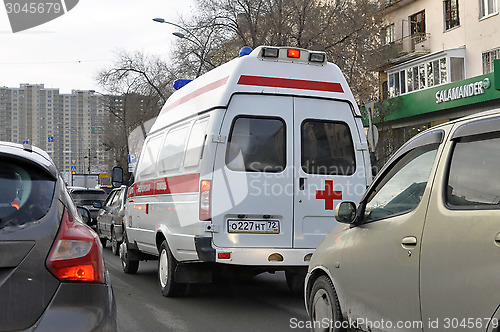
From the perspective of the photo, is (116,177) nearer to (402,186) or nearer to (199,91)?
(199,91)

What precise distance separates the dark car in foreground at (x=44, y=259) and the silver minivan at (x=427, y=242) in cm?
173

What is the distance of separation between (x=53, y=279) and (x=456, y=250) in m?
2.08

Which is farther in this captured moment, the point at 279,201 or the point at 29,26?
the point at 29,26

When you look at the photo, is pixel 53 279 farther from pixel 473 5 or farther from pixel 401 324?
pixel 473 5

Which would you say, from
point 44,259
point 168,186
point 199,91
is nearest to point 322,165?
point 199,91

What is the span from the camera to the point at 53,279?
121 inches

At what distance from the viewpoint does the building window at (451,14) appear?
2952 centimetres

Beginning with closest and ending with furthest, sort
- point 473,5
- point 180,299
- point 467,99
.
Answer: point 180,299
point 467,99
point 473,5

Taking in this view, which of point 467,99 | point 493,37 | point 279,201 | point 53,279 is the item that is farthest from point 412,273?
point 493,37

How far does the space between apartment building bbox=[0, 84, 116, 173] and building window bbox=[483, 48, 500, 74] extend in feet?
211

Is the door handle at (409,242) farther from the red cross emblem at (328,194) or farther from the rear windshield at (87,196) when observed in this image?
the rear windshield at (87,196)

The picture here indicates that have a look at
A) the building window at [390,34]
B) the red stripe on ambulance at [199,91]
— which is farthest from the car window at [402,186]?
the building window at [390,34]

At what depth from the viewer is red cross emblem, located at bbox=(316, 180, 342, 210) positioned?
7.20 metres

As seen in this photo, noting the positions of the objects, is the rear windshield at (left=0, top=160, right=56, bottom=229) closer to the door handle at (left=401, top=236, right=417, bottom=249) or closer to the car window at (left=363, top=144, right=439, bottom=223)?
the door handle at (left=401, top=236, right=417, bottom=249)
